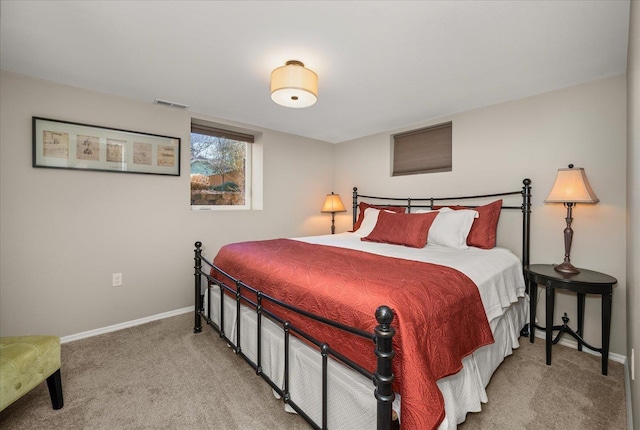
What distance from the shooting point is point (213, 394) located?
1.73m

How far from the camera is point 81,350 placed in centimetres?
228

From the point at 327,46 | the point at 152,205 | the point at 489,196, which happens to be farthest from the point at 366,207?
the point at 152,205

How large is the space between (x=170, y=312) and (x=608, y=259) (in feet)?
13.2

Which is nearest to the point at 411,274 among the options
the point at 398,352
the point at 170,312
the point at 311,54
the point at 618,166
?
the point at 398,352

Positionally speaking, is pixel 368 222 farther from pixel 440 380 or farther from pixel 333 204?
pixel 440 380

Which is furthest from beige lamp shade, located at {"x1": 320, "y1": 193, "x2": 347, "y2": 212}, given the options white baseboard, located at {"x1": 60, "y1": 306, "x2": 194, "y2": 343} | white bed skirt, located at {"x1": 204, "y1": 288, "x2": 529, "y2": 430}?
white bed skirt, located at {"x1": 204, "y1": 288, "x2": 529, "y2": 430}

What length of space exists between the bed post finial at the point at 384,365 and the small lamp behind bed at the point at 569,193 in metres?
2.03

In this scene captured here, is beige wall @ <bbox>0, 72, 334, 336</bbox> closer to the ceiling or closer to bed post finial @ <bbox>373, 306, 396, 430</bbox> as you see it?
the ceiling

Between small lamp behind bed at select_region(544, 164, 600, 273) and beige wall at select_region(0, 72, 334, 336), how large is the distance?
3.23 meters

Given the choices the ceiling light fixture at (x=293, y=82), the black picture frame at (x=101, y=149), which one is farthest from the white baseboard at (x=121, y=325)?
the ceiling light fixture at (x=293, y=82)

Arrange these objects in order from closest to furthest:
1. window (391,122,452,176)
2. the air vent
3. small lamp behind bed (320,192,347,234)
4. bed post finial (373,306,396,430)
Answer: bed post finial (373,306,396,430) → the air vent → window (391,122,452,176) → small lamp behind bed (320,192,347,234)

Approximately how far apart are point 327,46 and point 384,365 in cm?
187

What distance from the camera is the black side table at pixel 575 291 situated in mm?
1944

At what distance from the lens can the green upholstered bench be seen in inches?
51.8
